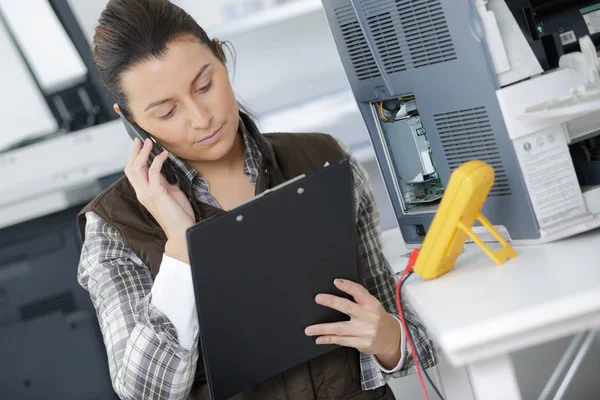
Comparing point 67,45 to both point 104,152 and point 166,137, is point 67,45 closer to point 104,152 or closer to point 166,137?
point 104,152

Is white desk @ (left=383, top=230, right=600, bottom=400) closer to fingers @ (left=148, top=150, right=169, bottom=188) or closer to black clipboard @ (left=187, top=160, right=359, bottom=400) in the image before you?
black clipboard @ (left=187, top=160, right=359, bottom=400)

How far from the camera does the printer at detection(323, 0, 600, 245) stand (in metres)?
1.13

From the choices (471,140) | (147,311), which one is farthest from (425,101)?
(147,311)

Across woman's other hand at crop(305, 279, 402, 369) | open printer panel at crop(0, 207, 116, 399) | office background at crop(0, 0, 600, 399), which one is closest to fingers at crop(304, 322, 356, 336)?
woman's other hand at crop(305, 279, 402, 369)

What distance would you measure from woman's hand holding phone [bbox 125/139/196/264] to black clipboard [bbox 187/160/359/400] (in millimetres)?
146

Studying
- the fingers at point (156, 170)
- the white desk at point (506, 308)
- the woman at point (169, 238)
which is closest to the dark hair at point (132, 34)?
the woman at point (169, 238)

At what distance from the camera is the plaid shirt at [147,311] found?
3.88 ft

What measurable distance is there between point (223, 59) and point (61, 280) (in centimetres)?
107

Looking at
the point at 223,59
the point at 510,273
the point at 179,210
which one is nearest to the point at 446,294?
the point at 510,273

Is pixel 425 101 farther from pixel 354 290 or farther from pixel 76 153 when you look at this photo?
pixel 76 153

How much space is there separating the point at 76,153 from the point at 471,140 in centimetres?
122

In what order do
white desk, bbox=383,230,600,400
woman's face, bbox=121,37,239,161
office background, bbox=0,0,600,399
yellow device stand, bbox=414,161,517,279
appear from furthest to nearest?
1. office background, bbox=0,0,600,399
2. woman's face, bbox=121,37,239,161
3. yellow device stand, bbox=414,161,517,279
4. white desk, bbox=383,230,600,400

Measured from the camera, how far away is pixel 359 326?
1191 millimetres

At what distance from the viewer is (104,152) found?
2.07 m
